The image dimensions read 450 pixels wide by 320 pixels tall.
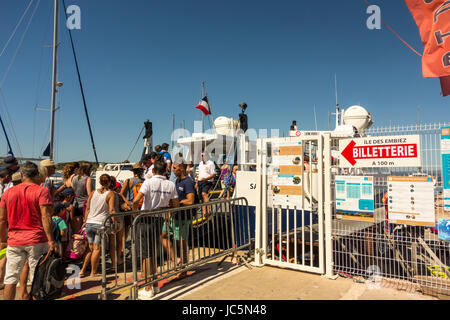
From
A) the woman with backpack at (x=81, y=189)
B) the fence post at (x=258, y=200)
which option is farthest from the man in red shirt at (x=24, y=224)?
the fence post at (x=258, y=200)

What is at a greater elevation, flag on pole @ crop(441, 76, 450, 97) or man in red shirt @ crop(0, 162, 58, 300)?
flag on pole @ crop(441, 76, 450, 97)

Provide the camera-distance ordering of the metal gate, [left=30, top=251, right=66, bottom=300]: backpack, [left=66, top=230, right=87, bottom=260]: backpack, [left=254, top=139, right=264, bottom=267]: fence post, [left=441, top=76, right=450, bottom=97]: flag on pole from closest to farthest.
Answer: [left=30, top=251, right=66, bottom=300]: backpack → [left=441, top=76, right=450, bottom=97]: flag on pole → the metal gate → [left=254, top=139, right=264, bottom=267]: fence post → [left=66, top=230, right=87, bottom=260]: backpack

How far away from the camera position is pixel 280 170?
4.88m

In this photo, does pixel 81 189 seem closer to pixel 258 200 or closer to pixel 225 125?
pixel 258 200

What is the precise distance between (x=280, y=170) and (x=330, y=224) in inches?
44.4

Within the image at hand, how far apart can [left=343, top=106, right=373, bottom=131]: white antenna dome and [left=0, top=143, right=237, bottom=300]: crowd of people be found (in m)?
9.64

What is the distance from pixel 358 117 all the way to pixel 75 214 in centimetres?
1164

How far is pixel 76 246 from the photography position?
17.8ft

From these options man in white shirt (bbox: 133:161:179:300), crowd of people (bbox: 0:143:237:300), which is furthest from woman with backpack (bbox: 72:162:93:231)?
man in white shirt (bbox: 133:161:179:300)

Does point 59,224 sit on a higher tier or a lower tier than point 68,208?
lower

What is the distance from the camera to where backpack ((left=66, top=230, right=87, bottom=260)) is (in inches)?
213

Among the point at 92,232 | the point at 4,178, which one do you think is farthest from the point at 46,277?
the point at 4,178

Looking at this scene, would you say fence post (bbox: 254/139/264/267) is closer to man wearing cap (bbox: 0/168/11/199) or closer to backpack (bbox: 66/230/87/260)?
backpack (bbox: 66/230/87/260)

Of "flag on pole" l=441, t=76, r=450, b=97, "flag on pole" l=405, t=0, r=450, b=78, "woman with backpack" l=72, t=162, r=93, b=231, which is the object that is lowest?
"woman with backpack" l=72, t=162, r=93, b=231
